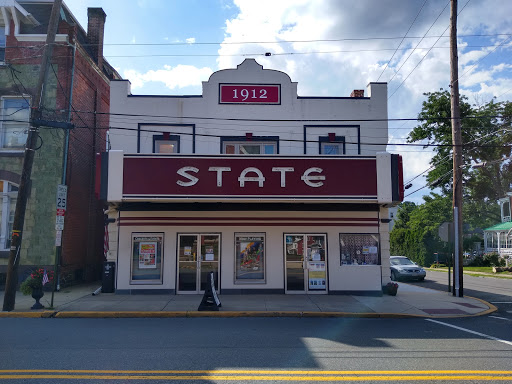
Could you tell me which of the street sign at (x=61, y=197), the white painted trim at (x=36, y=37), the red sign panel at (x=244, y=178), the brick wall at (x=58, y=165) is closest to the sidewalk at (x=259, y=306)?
the brick wall at (x=58, y=165)

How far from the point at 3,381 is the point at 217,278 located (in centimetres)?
937

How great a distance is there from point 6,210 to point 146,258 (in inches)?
236

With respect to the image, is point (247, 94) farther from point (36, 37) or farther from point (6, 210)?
point (6, 210)

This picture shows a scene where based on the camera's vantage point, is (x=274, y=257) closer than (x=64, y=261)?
Yes

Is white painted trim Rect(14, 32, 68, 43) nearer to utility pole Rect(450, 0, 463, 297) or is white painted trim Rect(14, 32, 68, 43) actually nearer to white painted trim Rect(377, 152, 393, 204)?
white painted trim Rect(377, 152, 393, 204)

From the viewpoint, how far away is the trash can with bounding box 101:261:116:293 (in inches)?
580

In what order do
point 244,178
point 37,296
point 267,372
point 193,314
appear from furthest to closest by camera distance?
1. point 244,178
2. point 37,296
3. point 193,314
4. point 267,372

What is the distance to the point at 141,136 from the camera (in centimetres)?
1591

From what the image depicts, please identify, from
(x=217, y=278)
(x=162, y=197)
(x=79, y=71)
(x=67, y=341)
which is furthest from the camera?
(x=79, y=71)

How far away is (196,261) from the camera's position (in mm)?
15000

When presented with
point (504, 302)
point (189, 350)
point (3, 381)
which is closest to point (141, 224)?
point (189, 350)

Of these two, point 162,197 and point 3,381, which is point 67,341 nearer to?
point 3,381

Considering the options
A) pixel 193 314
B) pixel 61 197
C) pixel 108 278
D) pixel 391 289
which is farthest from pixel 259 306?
pixel 61 197

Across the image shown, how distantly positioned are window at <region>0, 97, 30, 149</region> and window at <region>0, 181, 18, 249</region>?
1.58 m
